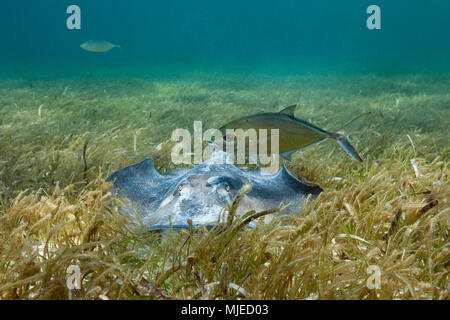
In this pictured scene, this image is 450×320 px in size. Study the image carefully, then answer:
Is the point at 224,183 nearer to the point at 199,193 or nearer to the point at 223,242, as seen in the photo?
the point at 199,193

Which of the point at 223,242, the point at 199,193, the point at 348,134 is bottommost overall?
the point at 223,242

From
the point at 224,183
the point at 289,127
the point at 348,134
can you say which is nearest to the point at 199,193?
the point at 224,183

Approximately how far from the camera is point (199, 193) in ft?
7.25

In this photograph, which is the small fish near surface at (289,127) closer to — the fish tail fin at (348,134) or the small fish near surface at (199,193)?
the fish tail fin at (348,134)

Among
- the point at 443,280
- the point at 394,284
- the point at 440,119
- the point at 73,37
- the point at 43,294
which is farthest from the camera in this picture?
the point at 73,37

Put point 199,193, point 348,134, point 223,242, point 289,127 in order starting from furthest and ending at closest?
point 289,127, point 348,134, point 199,193, point 223,242

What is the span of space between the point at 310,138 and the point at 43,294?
202 centimetres

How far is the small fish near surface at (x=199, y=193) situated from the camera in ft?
6.57

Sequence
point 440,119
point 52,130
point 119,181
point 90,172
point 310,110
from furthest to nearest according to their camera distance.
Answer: point 310,110
point 440,119
point 52,130
point 90,172
point 119,181

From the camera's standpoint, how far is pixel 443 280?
5.21 ft

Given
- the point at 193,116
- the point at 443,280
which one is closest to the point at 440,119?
the point at 193,116

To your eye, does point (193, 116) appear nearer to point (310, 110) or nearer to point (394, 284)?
point (310, 110)

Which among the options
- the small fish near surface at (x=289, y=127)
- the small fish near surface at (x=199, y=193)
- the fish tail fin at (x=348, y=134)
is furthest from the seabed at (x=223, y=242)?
the small fish near surface at (x=289, y=127)

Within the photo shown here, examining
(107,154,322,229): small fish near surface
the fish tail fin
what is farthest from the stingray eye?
the fish tail fin
